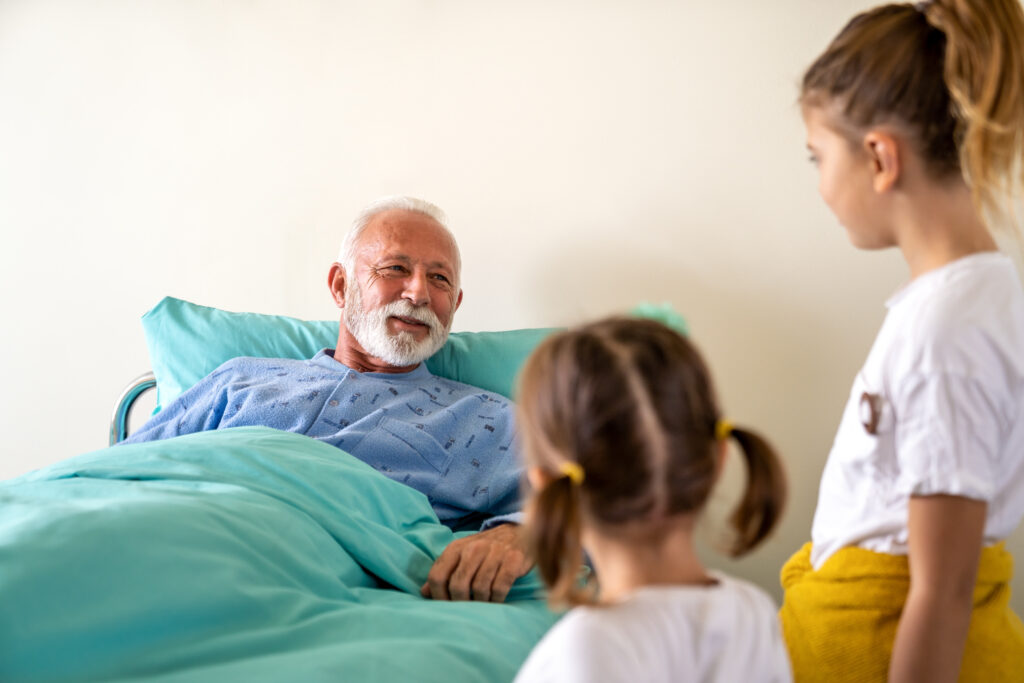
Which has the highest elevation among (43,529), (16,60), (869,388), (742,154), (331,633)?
(16,60)

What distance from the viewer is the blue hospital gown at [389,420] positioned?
1.99m

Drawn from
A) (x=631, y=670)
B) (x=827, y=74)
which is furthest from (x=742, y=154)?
(x=631, y=670)

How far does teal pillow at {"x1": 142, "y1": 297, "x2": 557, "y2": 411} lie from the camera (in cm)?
238

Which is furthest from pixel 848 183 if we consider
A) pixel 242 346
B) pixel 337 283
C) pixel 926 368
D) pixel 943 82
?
pixel 242 346

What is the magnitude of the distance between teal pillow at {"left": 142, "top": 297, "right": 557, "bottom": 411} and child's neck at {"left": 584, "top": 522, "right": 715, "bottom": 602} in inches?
58.9

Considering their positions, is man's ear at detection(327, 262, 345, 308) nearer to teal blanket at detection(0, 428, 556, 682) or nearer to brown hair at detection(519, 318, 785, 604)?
teal blanket at detection(0, 428, 556, 682)

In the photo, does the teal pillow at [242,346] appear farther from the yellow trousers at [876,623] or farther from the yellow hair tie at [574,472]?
the yellow hair tie at [574,472]

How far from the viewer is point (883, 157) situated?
117 centimetres

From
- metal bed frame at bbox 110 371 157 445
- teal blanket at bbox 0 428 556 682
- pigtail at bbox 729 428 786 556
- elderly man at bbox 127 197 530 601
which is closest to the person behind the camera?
pigtail at bbox 729 428 786 556

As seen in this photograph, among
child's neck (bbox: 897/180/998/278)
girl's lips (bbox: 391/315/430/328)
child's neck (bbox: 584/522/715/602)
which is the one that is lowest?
girl's lips (bbox: 391/315/430/328)

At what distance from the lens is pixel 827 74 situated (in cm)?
122

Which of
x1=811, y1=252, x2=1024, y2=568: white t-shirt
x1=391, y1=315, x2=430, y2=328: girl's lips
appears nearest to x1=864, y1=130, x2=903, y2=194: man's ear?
x1=811, y1=252, x2=1024, y2=568: white t-shirt

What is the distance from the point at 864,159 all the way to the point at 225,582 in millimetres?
1022

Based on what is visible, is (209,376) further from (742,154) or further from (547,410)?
(547,410)
